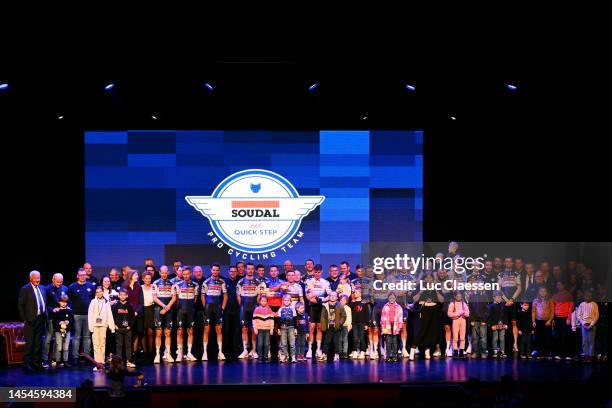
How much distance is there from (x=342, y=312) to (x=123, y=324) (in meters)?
3.88

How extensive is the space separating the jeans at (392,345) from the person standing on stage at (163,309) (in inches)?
153

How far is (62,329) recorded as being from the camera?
13930 mm

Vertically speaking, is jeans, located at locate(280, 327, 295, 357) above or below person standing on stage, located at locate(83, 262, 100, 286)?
below

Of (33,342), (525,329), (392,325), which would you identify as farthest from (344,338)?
(33,342)

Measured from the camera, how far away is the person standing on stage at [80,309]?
14195 mm

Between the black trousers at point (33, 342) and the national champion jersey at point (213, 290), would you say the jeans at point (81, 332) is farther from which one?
the national champion jersey at point (213, 290)

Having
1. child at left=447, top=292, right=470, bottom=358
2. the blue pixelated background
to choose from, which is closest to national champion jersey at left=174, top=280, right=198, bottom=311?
the blue pixelated background

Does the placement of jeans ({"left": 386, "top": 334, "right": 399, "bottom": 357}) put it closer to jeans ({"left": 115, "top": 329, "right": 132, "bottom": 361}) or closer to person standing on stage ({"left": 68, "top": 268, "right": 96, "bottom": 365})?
jeans ({"left": 115, "top": 329, "right": 132, "bottom": 361})

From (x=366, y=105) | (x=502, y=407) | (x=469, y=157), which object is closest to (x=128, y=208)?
(x=366, y=105)

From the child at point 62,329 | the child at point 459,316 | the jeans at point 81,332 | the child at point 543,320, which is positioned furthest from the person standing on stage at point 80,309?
the child at point 543,320

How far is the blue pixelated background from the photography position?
15.8 m

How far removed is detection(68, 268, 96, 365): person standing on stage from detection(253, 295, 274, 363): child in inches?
117

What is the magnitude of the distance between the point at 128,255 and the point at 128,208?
3.03 ft

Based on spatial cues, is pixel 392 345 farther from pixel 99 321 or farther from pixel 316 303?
pixel 99 321
